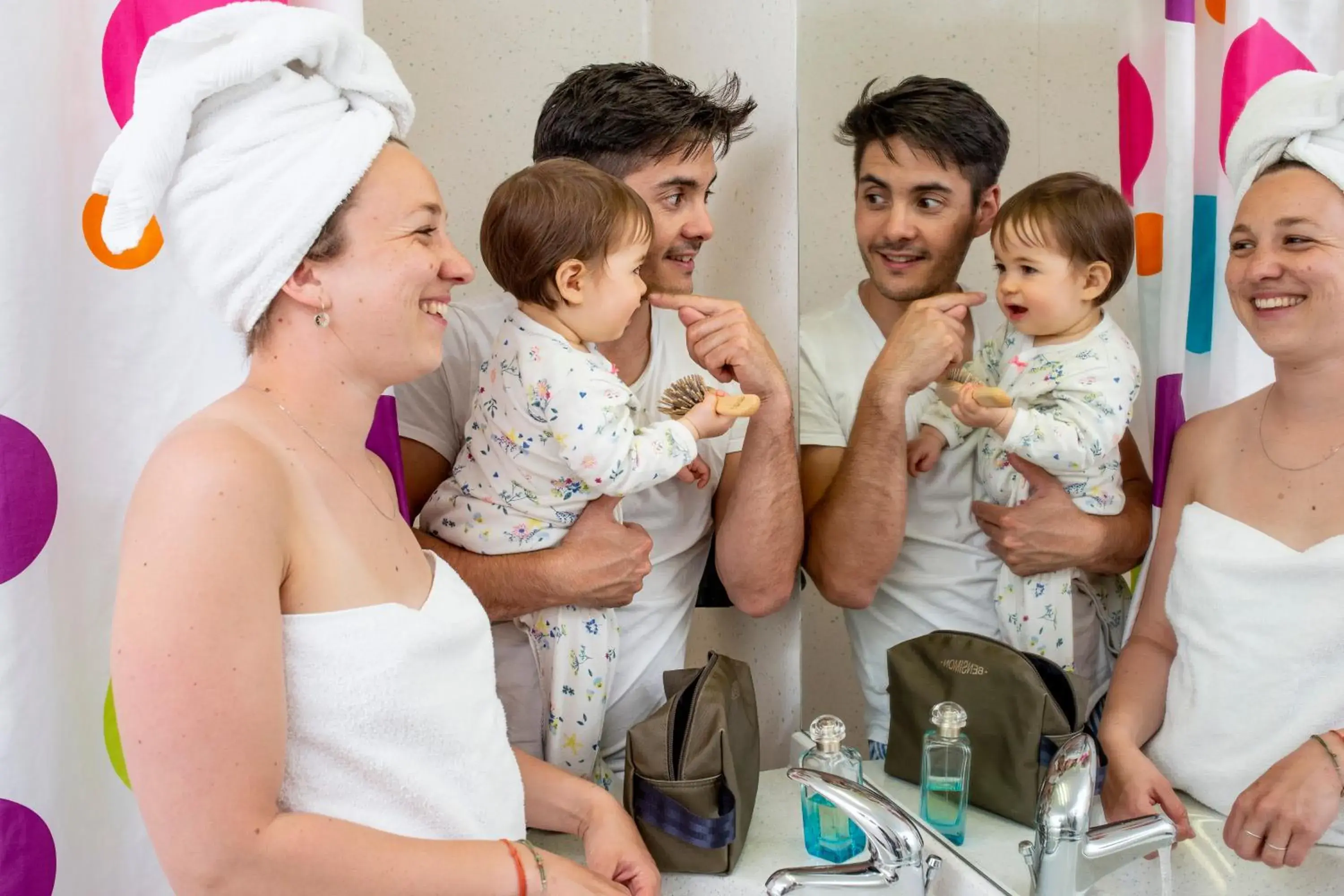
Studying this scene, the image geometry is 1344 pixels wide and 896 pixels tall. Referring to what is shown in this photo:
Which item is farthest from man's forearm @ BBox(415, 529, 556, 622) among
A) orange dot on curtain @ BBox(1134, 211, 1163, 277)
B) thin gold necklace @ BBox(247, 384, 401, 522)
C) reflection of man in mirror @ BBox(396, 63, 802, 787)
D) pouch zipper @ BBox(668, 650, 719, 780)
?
orange dot on curtain @ BBox(1134, 211, 1163, 277)

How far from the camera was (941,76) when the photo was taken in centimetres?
131

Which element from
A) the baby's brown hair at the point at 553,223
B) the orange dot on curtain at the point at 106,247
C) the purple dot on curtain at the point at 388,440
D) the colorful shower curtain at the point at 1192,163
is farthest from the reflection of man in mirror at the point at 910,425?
the orange dot on curtain at the point at 106,247

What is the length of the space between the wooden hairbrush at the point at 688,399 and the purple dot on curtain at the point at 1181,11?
0.62 m

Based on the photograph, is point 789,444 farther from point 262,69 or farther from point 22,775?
point 22,775

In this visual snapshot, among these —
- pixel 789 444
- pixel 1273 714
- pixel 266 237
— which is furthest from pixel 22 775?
pixel 1273 714

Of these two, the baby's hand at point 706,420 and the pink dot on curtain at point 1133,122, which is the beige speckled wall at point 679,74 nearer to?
the baby's hand at point 706,420

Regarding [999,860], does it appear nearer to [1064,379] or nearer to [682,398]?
[1064,379]

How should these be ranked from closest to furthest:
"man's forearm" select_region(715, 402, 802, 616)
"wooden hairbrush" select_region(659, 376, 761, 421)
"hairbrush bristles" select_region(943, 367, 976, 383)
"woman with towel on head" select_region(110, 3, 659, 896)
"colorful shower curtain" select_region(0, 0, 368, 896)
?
"woman with towel on head" select_region(110, 3, 659, 896)
"colorful shower curtain" select_region(0, 0, 368, 896)
"hairbrush bristles" select_region(943, 367, 976, 383)
"wooden hairbrush" select_region(659, 376, 761, 421)
"man's forearm" select_region(715, 402, 802, 616)

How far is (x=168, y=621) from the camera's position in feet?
2.73

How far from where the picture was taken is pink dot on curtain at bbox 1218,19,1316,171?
92cm

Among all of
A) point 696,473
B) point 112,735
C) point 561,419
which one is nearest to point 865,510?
point 696,473

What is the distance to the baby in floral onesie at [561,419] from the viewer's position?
4.39ft

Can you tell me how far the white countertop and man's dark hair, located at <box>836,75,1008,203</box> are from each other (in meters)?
0.70

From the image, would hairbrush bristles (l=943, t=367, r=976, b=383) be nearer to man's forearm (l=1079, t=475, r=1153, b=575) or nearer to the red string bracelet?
man's forearm (l=1079, t=475, r=1153, b=575)
